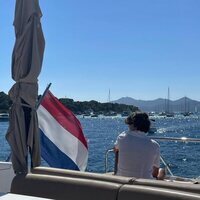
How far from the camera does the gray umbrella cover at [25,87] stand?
446 centimetres

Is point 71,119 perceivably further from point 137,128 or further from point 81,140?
point 137,128

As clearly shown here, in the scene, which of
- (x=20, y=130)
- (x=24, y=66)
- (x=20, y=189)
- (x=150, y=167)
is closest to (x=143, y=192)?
(x=150, y=167)

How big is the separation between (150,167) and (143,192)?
0.88 m

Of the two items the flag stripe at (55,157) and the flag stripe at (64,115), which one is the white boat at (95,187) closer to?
the flag stripe at (55,157)

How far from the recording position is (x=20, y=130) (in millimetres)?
4469

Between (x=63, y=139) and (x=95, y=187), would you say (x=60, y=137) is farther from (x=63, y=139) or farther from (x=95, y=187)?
(x=95, y=187)

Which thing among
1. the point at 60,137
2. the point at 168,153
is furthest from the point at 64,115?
the point at 168,153

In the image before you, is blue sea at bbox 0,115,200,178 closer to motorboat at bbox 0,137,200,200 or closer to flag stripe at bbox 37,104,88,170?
flag stripe at bbox 37,104,88,170

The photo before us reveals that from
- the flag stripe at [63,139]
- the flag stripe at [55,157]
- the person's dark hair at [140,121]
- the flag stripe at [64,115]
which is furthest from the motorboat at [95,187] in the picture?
the flag stripe at [64,115]

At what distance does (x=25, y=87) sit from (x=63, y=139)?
239cm

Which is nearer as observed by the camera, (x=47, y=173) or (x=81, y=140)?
(x=47, y=173)

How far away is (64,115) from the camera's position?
6938 mm

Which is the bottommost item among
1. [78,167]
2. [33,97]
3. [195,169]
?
[195,169]

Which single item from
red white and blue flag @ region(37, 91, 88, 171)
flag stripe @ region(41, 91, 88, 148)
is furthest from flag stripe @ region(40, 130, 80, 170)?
flag stripe @ region(41, 91, 88, 148)
